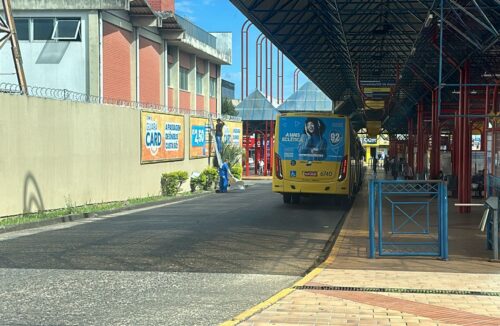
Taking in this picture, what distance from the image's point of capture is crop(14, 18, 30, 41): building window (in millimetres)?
31016

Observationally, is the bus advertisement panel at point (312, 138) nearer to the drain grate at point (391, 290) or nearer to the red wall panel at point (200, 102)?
the drain grate at point (391, 290)

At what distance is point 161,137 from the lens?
88.8 feet

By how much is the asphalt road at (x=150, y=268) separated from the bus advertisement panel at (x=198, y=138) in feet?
52.9

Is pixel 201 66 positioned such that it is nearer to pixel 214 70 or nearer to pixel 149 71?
pixel 214 70

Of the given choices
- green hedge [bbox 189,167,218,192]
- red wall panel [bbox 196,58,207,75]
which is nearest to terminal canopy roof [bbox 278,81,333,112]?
red wall panel [bbox 196,58,207,75]

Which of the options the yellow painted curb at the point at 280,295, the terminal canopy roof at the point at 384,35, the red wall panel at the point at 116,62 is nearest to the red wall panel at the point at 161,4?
the red wall panel at the point at 116,62

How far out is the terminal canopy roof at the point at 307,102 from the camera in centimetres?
5012

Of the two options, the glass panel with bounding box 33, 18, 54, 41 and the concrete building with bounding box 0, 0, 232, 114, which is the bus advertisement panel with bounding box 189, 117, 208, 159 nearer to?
the concrete building with bounding box 0, 0, 232, 114

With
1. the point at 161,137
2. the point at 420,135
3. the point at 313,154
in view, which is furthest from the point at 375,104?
the point at 313,154

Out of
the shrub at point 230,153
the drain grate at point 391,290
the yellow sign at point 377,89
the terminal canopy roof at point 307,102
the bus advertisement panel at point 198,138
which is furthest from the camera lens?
the terminal canopy roof at point 307,102

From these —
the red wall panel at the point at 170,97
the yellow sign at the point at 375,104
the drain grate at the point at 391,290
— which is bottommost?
the drain grate at the point at 391,290

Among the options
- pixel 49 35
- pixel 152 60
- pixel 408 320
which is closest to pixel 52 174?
pixel 408 320

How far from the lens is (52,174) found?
690 inches

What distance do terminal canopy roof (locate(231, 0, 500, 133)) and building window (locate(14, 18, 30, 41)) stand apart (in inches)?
582
